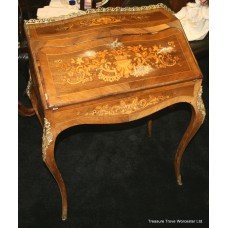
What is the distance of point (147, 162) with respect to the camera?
2555 mm

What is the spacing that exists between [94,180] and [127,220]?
1.27 ft

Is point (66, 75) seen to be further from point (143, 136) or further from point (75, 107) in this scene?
point (143, 136)

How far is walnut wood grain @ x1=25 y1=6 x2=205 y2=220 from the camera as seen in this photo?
159 centimetres

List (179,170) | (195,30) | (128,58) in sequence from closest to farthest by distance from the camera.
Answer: (128,58) < (179,170) < (195,30)

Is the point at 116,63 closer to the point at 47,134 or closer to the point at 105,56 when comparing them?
the point at 105,56

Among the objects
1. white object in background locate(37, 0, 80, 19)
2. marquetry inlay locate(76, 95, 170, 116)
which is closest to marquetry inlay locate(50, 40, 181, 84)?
marquetry inlay locate(76, 95, 170, 116)

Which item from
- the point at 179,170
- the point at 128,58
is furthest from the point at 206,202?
the point at 128,58

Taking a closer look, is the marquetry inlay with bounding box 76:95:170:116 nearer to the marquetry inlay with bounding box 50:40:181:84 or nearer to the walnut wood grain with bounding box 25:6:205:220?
the walnut wood grain with bounding box 25:6:205:220

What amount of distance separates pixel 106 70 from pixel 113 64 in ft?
0.17

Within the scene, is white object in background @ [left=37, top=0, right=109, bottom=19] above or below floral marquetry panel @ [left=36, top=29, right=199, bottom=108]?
above

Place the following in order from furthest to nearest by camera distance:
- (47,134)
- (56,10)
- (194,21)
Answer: (194,21)
(56,10)
(47,134)

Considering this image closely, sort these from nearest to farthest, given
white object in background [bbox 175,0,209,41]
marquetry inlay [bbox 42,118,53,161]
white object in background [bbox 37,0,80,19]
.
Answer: marquetry inlay [bbox 42,118,53,161] < white object in background [bbox 37,0,80,19] < white object in background [bbox 175,0,209,41]

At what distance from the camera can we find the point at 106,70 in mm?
1667

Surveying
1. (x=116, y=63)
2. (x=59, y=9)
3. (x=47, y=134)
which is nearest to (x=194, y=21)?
(x=59, y=9)
